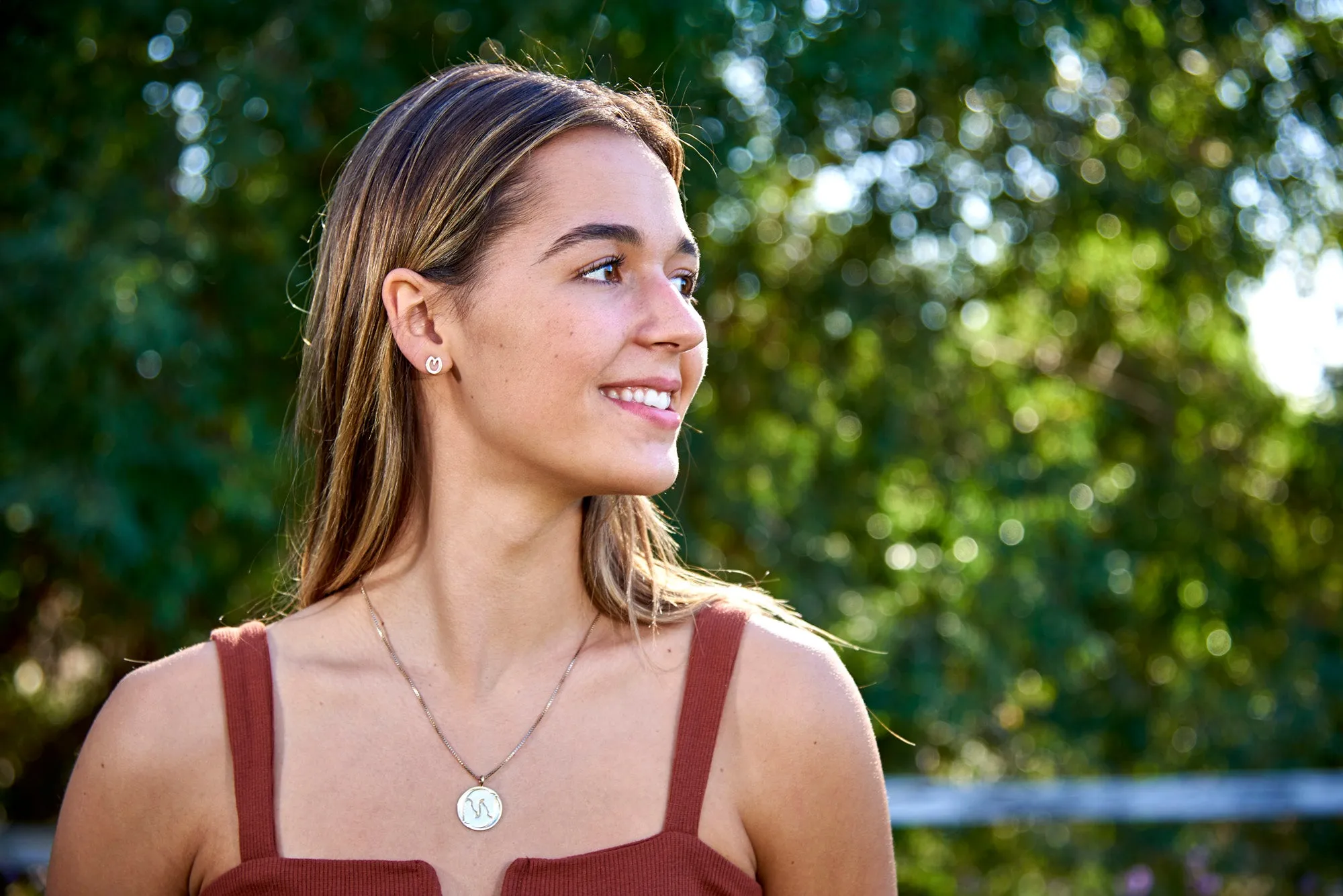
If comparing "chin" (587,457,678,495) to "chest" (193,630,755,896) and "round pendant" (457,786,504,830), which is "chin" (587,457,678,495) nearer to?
"chest" (193,630,755,896)

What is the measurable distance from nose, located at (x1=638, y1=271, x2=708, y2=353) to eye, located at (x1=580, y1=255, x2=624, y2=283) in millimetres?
45

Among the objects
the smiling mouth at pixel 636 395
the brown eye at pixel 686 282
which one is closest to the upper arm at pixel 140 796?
the smiling mouth at pixel 636 395

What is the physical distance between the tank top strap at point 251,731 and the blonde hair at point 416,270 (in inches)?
6.8

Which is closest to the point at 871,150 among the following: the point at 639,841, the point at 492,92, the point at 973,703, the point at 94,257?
the point at 973,703

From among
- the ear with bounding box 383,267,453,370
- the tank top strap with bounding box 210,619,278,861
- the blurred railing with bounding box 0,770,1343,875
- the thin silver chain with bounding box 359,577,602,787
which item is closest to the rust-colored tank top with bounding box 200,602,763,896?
the tank top strap with bounding box 210,619,278,861

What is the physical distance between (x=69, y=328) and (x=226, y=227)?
1.01 m

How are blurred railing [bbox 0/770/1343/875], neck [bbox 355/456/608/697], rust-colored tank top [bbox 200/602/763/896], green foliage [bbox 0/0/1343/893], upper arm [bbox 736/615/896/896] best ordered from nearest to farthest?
1. rust-colored tank top [bbox 200/602/763/896]
2. upper arm [bbox 736/615/896/896]
3. neck [bbox 355/456/608/697]
4. green foliage [bbox 0/0/1343/893]
5. blurred railing [bbox 0/770/1343/875]

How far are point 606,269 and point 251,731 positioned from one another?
2.71ft

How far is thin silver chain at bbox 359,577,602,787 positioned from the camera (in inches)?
74.7

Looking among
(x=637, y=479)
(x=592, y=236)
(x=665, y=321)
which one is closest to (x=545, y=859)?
(x=637, y=479)

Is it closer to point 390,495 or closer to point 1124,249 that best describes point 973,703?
point 1124,249

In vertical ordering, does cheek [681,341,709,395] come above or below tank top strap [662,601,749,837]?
above

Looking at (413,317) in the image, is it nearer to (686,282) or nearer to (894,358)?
(686,282)

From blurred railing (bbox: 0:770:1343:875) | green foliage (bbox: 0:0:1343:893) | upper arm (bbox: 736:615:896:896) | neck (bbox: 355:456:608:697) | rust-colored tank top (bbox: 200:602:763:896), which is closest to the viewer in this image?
rust-colored tank top (bbox: 200:602:763:896)
